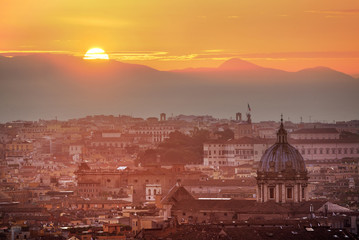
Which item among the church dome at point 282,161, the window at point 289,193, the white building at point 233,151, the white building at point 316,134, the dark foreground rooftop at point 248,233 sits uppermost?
the white building at point 316,134

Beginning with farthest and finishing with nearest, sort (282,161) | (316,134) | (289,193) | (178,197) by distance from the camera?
(316,134) → (178,197) → (282,161) → (289,193)

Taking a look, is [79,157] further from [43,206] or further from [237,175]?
[43,206]

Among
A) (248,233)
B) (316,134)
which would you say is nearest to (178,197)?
(248,233)

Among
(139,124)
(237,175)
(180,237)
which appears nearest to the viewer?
(180,237)

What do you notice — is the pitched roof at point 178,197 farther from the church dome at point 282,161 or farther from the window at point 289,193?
the window at point 289,193

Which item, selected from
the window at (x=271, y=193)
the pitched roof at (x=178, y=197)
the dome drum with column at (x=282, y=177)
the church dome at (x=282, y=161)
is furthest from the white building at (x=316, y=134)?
the window at (x=271, y=193)

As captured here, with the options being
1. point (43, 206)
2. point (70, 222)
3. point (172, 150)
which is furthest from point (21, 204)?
point (172, 150)

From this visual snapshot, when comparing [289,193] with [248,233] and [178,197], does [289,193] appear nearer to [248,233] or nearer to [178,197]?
[178,197]
